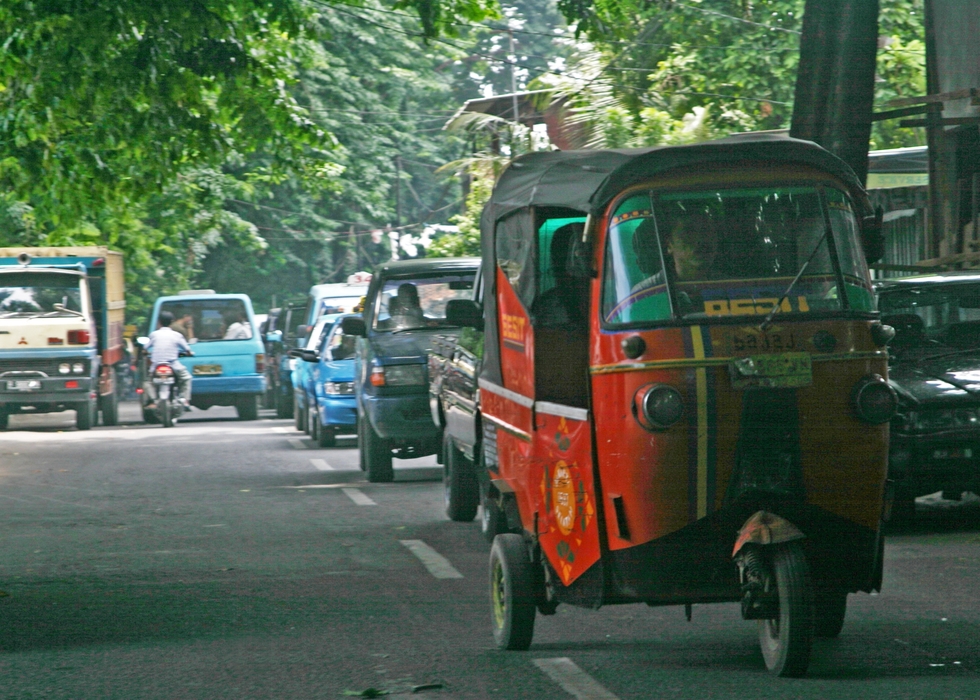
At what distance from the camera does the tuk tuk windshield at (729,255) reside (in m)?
6.34

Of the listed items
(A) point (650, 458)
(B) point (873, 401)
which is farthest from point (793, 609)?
(B) point (873, 401)

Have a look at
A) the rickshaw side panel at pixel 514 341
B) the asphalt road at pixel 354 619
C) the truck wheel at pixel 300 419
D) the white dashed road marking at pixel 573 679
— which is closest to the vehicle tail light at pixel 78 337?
the truck wheel at pixel 300 419

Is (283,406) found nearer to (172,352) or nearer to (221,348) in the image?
(221,348)

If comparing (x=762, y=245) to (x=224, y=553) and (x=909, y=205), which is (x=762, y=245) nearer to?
(x=224, y=553)

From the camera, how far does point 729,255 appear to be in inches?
254

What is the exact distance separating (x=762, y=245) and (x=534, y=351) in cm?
116

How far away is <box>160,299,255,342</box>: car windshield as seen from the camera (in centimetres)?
2652

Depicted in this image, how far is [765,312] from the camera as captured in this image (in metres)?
6.31

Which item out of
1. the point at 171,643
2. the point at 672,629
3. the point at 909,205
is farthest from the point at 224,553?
the point at 909,205

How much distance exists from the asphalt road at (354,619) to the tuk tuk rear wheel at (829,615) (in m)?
0.07

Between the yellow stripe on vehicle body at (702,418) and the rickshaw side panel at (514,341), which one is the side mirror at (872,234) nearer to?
the yellow stripe on vehicle body at (702,418)

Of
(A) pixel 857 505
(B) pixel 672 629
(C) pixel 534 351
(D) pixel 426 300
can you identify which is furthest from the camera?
(D) pixel 426 300

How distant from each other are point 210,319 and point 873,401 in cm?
2163

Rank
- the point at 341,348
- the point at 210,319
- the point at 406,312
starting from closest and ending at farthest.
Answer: the point at 406,312, the point at 341,348, the point at 210,319
